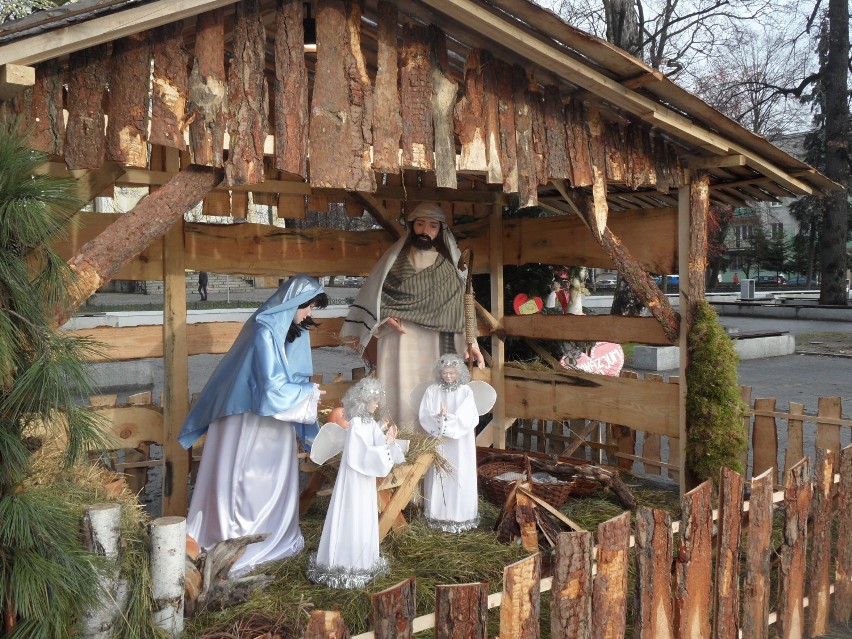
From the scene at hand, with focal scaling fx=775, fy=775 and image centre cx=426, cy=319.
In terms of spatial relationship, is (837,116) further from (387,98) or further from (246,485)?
(246,485)

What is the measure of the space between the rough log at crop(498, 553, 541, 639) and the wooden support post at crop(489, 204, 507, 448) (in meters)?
4.18

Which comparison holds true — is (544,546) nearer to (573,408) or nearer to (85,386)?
(573,408)

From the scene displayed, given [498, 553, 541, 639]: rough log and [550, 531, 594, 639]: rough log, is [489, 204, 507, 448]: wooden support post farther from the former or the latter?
[498, 553, 541, 639]: rough log

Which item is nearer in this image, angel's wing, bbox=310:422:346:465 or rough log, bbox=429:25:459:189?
angel's wing, bbox=310:422:346:465

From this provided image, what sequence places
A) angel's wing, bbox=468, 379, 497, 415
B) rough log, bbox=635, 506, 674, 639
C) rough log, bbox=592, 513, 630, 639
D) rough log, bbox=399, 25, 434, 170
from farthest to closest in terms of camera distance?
angel's wing, bbox=468, 379, 497, 415, rough log, bbox=399, 25, 434, 170, rough log, bbox=635, 506, 674, 639, rough log, bbox=592, 513, 630, 639

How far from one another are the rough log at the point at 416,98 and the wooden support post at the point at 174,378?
77.7 inches

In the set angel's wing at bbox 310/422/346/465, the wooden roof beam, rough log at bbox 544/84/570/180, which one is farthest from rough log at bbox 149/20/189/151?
rough log at bbox 544/84/570/180

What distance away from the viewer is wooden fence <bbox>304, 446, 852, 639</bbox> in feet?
8.99

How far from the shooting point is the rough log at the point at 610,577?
3154mm

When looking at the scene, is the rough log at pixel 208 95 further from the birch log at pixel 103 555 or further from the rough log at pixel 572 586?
the rough log at pixel 572 586

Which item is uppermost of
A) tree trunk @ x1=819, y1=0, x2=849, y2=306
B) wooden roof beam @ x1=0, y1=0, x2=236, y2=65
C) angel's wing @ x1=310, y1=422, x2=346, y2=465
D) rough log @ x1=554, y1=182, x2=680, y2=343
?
tree trunk @ x1=819, y1=0, x2=849, y2=306

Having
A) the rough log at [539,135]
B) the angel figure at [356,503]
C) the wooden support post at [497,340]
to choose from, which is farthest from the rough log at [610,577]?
the wooden support post at [497,340]

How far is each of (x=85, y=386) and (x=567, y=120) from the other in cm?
355

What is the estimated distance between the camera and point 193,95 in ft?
12.8
